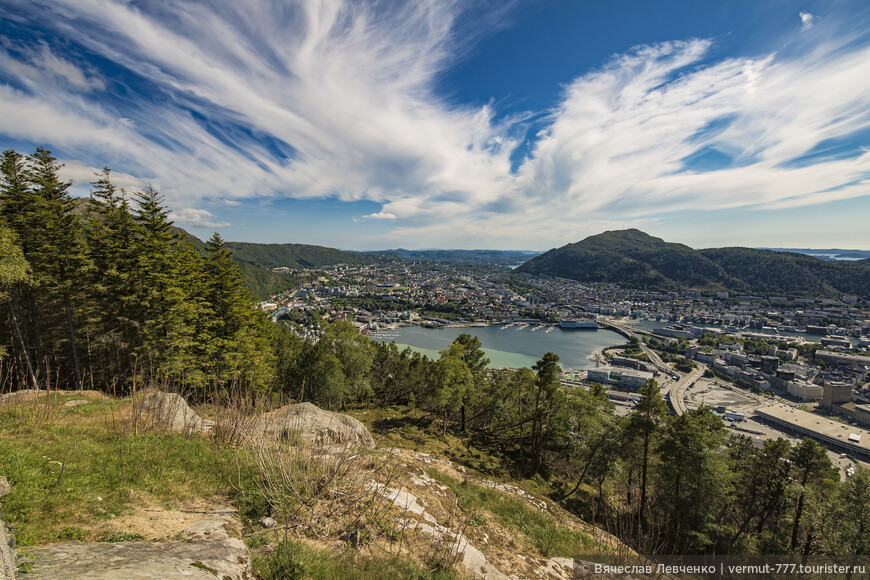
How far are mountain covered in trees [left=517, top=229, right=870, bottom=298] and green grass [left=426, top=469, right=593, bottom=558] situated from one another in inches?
→ 6613

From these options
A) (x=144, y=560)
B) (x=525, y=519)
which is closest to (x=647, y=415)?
(x=525, y=519)

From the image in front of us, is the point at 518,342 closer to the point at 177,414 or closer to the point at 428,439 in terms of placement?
the point at 428,439

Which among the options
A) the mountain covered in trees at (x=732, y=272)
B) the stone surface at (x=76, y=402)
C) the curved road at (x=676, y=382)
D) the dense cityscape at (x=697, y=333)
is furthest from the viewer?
the mountain covered in trees at (x=732, y=272)

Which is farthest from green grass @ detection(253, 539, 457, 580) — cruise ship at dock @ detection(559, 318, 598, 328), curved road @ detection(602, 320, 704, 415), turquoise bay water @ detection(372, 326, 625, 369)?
cruise ship at dock @ detection(559, 318, 598, 328)

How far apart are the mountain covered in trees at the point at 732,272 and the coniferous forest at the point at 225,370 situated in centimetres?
15785

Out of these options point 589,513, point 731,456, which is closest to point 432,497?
point 589,513

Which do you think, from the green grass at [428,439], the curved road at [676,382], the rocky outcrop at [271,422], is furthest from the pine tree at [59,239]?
the curved road at [676,382]

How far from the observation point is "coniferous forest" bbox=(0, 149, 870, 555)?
1130cm

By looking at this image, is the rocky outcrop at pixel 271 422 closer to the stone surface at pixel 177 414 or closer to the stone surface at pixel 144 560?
the stone surface at pixel 177 414

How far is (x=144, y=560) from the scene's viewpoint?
8.87 feet

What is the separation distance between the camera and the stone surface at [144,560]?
2.33 meters

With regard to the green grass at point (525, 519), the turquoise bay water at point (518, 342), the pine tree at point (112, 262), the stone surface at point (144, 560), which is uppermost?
the pine tree at point (112, 262)

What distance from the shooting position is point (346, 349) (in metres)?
21.0

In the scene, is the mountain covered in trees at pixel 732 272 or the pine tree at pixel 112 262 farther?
the mountain covered in trees at pixel 732 272
